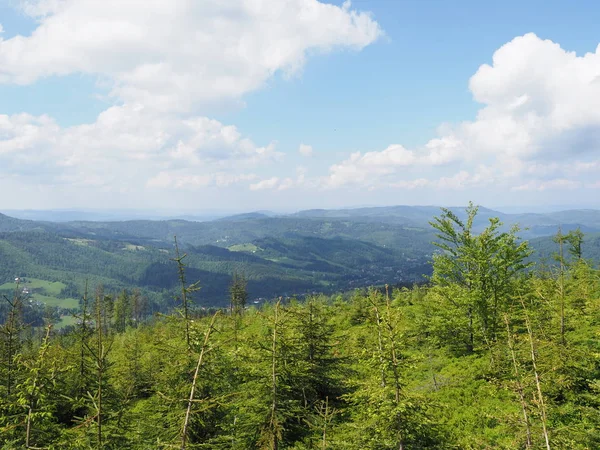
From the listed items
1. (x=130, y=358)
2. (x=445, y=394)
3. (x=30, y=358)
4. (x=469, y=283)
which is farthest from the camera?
(x=130, y=358)

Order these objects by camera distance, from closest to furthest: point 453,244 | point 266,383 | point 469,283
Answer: point 266,383 → point 469,283 → point 453,244

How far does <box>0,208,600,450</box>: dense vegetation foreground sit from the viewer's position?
10258 millimetres

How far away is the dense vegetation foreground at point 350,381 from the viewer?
1026 cm

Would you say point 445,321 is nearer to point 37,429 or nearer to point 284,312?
point 284,312

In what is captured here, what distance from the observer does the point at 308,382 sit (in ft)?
54.2

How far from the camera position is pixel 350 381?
37.7 feet

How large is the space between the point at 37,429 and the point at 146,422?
4023 mm

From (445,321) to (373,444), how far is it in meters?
17.0

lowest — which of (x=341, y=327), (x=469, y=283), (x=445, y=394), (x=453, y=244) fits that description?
(x=341, y=327)

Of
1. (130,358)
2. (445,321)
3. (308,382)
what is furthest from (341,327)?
(308,382)

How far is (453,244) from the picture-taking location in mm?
26625

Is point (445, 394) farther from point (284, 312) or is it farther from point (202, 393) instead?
point (202, 393)

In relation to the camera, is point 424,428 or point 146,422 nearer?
point 424,428

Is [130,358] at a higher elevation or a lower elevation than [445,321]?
lower
